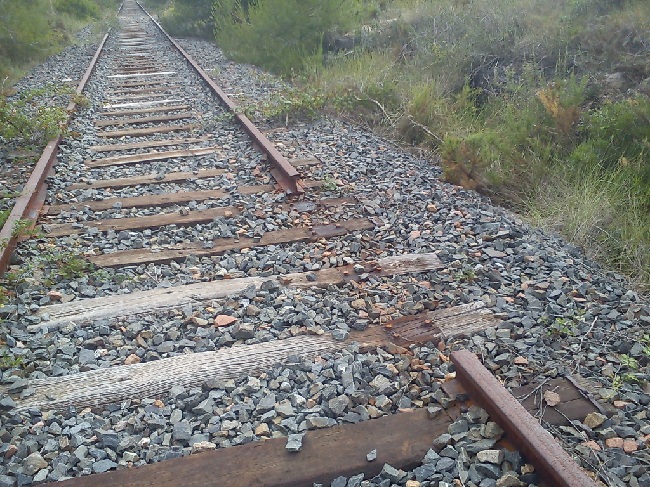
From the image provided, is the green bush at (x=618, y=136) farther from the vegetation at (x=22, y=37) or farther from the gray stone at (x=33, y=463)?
the vegetation at (x=22, y=37)

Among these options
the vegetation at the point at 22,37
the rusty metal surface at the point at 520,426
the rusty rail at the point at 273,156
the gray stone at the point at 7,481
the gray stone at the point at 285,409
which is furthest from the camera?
the vegetation at the point at 22,37

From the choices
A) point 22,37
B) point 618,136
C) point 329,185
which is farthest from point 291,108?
point 22,37

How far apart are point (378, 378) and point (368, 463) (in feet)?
1.80

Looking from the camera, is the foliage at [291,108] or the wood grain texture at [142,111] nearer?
the foliage at [291,108]

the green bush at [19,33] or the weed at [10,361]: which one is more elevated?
the green bush at [19,33]

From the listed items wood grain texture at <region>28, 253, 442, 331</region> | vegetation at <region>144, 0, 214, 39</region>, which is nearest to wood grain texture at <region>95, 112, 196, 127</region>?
wood grain texture at <region>28, 253, 442, 331</region>

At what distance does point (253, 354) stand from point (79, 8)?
2584 centimetres

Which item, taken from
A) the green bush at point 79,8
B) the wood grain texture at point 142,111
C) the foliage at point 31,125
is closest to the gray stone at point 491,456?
the foliage at point 31,125

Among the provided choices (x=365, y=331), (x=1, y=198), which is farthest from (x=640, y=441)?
(x=1, y=198)

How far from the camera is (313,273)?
12.4 ft

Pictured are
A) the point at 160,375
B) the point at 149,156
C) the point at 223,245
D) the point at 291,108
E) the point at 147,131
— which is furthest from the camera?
the point at 291,108

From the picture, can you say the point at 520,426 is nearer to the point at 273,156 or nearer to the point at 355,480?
the point at 355,480

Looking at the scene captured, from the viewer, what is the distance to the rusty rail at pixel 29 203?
3.87 m

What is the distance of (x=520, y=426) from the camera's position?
88.1 inches
